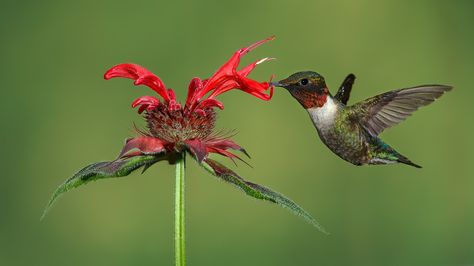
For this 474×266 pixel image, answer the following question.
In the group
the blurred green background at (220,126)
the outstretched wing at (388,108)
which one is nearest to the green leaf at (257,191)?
the outstretched wing at (388,108)

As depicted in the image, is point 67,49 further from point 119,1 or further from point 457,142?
point 457,142

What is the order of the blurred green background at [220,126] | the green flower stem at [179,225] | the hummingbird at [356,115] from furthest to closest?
the blurred green background at [220,126] → the hummingbird at [356,115] → the green flower stem at [179,225]

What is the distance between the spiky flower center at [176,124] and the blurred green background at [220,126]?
59.0 inches

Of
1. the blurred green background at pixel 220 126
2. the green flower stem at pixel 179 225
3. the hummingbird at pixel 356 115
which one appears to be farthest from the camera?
the blurred green background at pixel 220 126

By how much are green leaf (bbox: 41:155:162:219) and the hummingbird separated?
0.26 meters

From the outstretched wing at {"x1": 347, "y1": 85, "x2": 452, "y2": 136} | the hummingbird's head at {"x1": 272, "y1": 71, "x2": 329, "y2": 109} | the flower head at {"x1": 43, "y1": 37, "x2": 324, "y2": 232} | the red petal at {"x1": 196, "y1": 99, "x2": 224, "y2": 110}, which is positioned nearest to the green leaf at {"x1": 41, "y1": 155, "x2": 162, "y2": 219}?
the flower head at {"x1": 43, "y1": 37, "x2": 324, "y2": 232}

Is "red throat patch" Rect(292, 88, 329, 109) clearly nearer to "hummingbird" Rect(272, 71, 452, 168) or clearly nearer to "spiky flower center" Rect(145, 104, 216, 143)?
"hummingbird" Rect(272, 71, 452, 168)

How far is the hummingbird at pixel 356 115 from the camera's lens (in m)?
1.08

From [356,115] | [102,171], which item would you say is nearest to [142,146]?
[102,171]

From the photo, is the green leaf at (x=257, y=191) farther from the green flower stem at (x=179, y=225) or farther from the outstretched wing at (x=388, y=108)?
the outstretched wing at (x=388, y=108)

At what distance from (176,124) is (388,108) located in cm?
37

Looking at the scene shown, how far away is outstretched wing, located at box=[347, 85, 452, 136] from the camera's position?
43.0 inches

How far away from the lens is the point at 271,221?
2.79 m

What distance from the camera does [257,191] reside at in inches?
35.0
